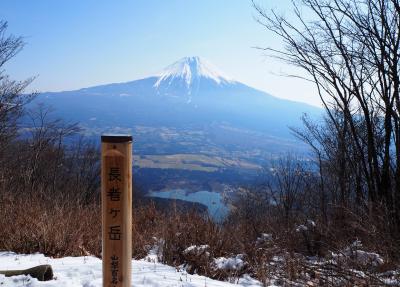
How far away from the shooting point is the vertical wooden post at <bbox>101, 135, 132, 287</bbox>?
9.91 feet

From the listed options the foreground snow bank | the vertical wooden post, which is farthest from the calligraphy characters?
the foreground snow bank

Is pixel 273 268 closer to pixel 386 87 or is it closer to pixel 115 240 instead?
pixel 115 240

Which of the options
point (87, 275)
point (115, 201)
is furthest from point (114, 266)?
point (87, 275)

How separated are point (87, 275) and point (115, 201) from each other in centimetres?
225

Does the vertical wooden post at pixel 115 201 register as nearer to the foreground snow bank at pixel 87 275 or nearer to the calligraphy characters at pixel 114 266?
the calligraphy characters at pixel 114 266

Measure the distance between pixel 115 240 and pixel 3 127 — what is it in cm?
1218

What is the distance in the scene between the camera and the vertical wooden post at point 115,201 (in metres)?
3.02

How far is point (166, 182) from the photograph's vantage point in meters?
74.4

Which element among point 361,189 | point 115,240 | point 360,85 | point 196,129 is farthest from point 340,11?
point 196,129

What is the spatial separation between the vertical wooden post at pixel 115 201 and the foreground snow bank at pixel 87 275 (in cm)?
166

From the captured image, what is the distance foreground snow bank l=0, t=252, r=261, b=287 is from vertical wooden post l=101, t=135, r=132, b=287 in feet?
5.44

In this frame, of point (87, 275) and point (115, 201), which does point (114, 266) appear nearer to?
point (115, 201)

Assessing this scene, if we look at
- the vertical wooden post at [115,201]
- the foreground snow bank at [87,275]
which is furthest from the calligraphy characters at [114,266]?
the foreground snow bank at [87,275]

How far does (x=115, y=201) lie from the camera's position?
10.0 ft
